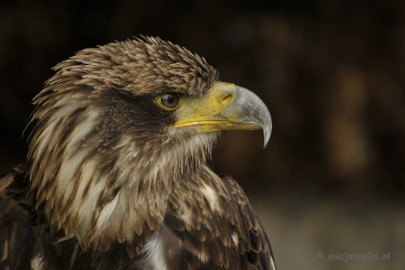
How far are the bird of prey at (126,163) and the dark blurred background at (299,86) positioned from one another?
126 inches

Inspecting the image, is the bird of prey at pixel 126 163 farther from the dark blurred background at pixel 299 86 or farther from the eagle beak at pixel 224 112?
the dark blurred background at pixel 299 86

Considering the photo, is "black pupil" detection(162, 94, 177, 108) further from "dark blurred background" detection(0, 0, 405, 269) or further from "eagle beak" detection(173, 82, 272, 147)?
"dark blurred background" detection(0, 0, 405, 269)

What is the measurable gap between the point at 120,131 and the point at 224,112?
1.44 ft

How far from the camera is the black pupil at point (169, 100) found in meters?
3.84

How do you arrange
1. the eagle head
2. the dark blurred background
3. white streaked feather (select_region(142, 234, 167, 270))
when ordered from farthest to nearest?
1. the dark blurred background
2. white streaked feather (select_region(142, 234, 167, 270))
3. the eagle head

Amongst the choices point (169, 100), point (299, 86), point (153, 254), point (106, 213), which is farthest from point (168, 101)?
point (299, 86)

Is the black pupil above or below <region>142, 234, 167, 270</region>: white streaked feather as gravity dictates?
above

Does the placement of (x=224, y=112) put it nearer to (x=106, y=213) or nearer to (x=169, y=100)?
(x=169, y=100)

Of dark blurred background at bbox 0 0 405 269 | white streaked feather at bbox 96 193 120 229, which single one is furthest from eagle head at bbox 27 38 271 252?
dark blurred background at bbox 0 0 405 269

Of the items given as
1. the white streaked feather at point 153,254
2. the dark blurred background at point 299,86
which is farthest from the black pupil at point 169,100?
the dark blurred background at point 299,86

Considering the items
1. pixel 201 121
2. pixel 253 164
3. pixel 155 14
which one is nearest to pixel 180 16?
pixel 155 14

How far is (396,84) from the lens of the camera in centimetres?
701

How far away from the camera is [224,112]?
3.95 metres

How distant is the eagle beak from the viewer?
3.91 meters
